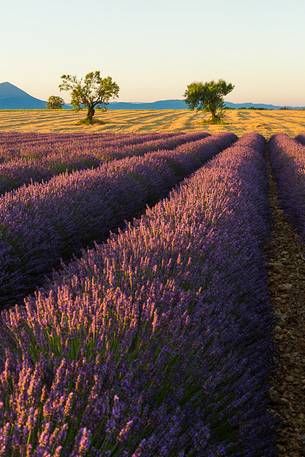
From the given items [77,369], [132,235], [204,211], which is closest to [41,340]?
[77,369]

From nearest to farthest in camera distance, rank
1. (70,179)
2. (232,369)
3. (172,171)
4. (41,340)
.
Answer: (41,340)
(232,369)
(70,179)
(172,171)

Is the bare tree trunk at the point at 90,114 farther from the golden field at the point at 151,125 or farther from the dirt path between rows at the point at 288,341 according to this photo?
the dirt path between rows at the point at 288,341

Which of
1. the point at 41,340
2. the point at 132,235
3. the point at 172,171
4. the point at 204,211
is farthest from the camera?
the point at 172,171

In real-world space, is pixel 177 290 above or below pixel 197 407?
above

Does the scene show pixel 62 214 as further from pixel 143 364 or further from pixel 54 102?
pixel 54 102

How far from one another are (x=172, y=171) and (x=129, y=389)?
699cm

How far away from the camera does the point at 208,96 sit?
148 ft

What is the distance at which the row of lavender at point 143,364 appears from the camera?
42.0 inches

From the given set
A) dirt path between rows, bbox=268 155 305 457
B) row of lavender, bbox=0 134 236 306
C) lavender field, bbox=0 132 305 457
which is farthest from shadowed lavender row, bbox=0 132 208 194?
dirt path between rows, bbox=268 155 305 457

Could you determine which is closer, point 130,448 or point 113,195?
point 130,448

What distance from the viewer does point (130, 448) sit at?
106 centimetres

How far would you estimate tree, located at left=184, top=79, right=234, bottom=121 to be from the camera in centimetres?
4491

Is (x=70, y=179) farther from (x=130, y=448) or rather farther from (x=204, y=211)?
(x=130, y=448)

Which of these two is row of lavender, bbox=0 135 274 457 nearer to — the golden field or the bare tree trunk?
the golden field
